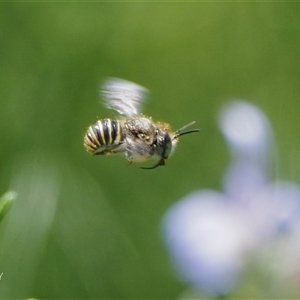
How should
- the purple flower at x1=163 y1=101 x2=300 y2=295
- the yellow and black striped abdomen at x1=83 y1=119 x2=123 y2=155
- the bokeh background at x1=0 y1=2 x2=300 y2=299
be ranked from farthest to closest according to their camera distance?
the bokeh background at x1=0 y1=2 x2=300 y2=299 < the purple flower at x1=163 y1=101 x2=300 y2=295 < the yellow and black striped abdomen at x1=83 y1=119 x2=123 y2=155

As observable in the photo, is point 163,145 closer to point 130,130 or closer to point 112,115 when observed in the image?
point 130,130

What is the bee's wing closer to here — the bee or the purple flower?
the bee

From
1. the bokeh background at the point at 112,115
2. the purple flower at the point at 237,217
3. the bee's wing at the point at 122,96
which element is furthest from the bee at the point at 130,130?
the bokeh background at the point at 112,115

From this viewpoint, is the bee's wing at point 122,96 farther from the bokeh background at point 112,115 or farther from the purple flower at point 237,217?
the bokeh background at point 112,115

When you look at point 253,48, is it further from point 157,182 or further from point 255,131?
point 255,131

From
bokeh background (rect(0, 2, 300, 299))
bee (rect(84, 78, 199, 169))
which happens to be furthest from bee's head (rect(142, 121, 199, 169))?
bokeh background (rect(0, 2, 300, 299))

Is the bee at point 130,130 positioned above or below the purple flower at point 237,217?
above
